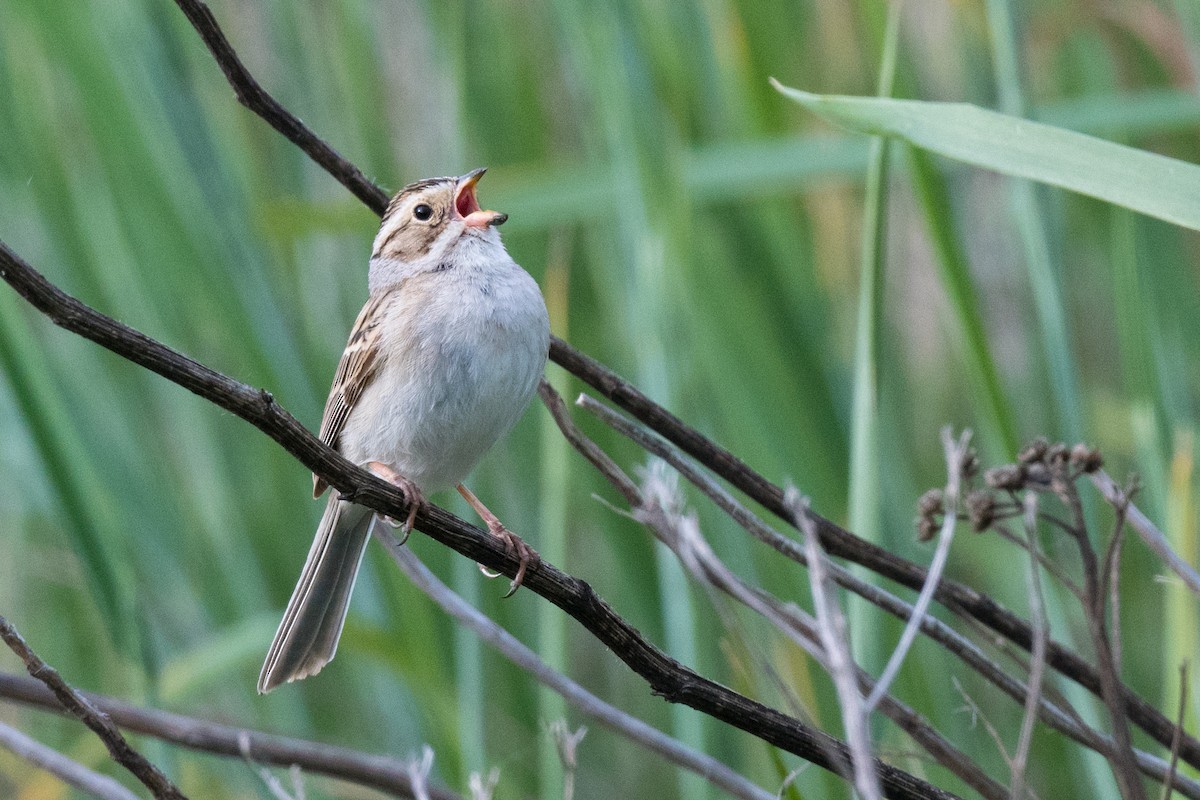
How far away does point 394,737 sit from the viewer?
328 centimetres

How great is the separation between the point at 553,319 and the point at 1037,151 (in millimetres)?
1403

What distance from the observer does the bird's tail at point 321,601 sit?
2428 mm

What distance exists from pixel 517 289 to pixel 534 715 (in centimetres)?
128

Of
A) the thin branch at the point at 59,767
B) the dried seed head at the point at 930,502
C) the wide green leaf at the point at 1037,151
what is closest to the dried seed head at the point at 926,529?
the dried seed head at the point at 930,502

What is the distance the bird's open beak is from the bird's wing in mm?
220

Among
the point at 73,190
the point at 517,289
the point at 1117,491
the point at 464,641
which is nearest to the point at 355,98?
the point at 73,190

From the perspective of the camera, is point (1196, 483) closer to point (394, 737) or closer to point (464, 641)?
point (464, 641)

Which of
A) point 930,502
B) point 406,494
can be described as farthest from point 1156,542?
point 406,494

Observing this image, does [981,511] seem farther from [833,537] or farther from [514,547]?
[514,547]

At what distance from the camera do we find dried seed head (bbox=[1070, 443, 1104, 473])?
6.19 feet

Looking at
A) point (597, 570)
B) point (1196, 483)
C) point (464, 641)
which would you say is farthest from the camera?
point (597, 570)

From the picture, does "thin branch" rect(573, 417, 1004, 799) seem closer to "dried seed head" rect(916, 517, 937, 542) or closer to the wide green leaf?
"dried seed head" rect(916, 517, 937, 542)

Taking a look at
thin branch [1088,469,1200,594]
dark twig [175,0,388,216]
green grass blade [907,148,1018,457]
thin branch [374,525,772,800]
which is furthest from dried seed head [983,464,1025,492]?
dark twig [175,0,388,216]

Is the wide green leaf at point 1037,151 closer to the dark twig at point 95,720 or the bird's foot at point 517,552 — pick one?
the bird's foot at point 517,552
